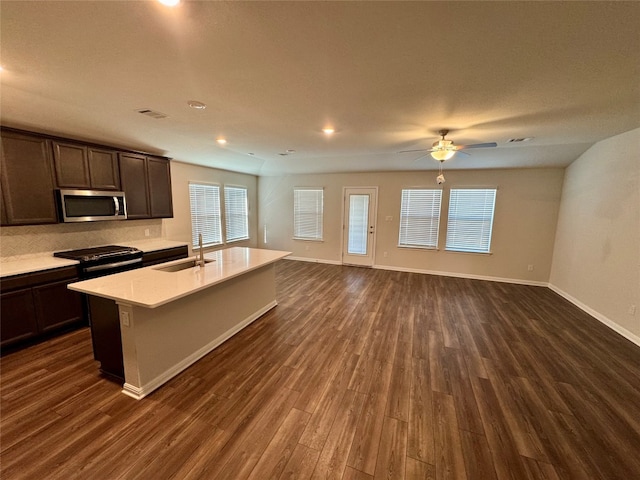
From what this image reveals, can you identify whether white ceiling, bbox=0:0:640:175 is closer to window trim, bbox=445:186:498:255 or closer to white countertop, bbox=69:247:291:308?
white countertop, bbox=69:247:291:308

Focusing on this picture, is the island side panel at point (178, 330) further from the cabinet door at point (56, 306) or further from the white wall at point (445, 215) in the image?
the white wall at point (445, 215)

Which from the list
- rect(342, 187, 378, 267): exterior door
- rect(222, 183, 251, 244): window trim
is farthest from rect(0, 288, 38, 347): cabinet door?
rect(342, 187, 378, 267): exterior door

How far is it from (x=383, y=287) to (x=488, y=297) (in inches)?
74.2

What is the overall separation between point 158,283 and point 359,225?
516cm

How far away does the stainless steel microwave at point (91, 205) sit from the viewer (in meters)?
3.26

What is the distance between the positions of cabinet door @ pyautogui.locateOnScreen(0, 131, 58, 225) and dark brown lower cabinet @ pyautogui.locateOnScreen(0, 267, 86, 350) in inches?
28.8

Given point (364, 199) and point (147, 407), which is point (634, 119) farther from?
point (147, 407)

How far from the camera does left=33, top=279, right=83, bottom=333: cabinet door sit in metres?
2.83

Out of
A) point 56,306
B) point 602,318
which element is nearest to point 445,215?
point 602,318

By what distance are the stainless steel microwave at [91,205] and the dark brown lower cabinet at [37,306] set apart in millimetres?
780

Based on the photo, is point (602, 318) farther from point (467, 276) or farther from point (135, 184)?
point (135, 184)

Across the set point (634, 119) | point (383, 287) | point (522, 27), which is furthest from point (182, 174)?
point (634, 119)

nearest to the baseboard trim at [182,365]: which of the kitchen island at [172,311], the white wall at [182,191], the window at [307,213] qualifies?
the kitchen island at [172,311]

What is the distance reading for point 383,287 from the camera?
5188mm
